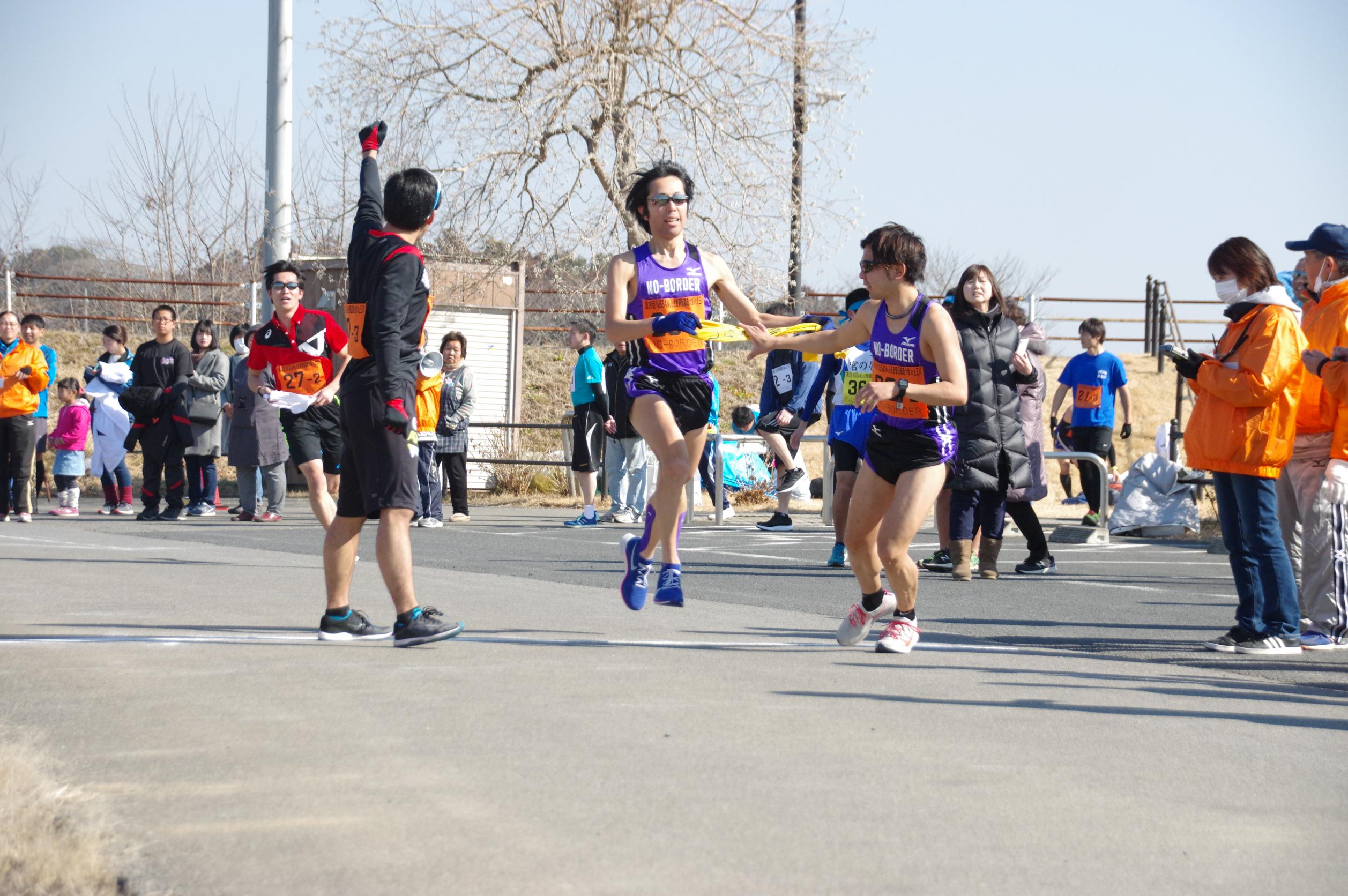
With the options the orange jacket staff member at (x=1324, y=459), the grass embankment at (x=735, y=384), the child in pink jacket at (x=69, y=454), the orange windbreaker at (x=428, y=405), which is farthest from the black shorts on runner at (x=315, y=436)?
the grass embankment at (x=735, y=384)

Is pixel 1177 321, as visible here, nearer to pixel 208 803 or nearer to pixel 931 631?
pixel 931 631

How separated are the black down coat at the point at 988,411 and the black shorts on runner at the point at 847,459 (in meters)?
0.63

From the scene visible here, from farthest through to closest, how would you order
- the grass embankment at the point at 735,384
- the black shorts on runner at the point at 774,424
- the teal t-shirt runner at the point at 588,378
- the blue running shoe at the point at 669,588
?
the grass embankment at the point at 735,384
the teal t-shirt runner at the point at 588,378
the black shorts on runner at the point at 774,424
the blue running shoe at the point at 669,588

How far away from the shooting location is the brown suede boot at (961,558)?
10.1m

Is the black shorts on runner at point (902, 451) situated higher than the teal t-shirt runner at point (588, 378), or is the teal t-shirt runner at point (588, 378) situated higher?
the teal t-shirt runner at point (588, 378)

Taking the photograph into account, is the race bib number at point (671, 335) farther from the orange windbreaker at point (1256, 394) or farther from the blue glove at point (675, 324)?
the orange windbreaker at point (1256, 394)

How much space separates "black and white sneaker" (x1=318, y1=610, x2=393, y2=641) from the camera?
645 cm

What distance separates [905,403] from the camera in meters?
6.36

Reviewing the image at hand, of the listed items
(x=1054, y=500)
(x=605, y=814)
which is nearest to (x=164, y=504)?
(x=1054, y=500)

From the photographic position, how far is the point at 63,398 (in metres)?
17.9

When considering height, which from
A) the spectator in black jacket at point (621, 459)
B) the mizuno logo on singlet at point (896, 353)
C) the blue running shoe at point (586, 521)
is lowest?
the blue running shoe at point (586, 521)

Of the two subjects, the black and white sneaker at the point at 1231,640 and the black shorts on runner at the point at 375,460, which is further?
the black and white sneaker at the point at 1231,640

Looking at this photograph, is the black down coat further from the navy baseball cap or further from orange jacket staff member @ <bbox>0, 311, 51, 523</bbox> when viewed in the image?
orange jacket staff member @ <bbox>0, 311, 51, 523</bbox>

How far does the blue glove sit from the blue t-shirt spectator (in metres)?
9.66
